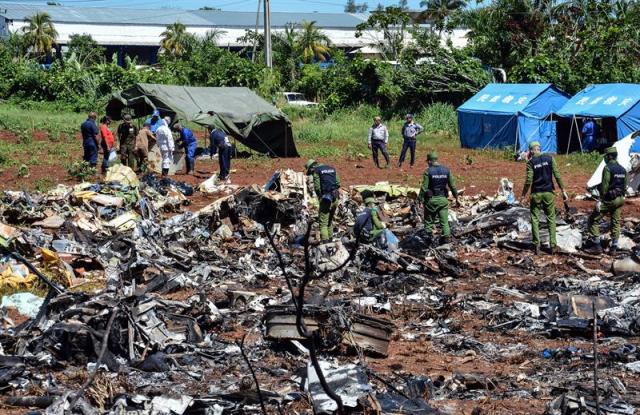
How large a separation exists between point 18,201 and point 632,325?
36.5 ft

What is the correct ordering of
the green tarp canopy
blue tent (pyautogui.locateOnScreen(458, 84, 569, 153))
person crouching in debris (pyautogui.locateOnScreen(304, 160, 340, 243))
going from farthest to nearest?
blue tent (pyautogui.locateOnScreen(458, 84, 569, 153)) < the green tarp canopy < person crouching in debris (pyautogui.locateOnScreen(304, 160, 340, 243))

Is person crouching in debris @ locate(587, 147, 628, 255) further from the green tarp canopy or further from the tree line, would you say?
the tree line

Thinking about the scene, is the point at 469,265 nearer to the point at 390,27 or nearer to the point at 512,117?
the point at 512,117

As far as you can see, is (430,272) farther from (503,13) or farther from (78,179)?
(503,13)

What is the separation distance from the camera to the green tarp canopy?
24938 millimetres

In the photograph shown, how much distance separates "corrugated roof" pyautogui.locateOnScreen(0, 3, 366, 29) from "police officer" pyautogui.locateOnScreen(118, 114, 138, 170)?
49839mm

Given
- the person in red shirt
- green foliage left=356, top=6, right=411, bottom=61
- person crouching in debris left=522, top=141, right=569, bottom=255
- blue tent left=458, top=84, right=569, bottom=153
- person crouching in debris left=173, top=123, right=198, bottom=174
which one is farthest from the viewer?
green foliage left=356, top=6, right=411, bottom=61

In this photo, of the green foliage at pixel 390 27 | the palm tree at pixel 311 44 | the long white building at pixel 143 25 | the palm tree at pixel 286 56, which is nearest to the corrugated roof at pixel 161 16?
the long white building at pixel 143 25

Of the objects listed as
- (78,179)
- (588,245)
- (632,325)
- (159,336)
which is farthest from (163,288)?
(78,179)

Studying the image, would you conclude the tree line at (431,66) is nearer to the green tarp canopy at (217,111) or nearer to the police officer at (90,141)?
the green tarp canopy at (217,111)

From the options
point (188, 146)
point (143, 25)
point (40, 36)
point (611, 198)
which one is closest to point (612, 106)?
point (188, 146)

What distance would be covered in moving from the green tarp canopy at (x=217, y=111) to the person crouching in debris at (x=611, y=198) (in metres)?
12.4

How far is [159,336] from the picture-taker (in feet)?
31.1

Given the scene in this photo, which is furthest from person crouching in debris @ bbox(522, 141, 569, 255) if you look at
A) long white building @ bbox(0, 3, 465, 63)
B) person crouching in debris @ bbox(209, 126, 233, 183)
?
long white building @ bbox(0, 3, 465, 63)
